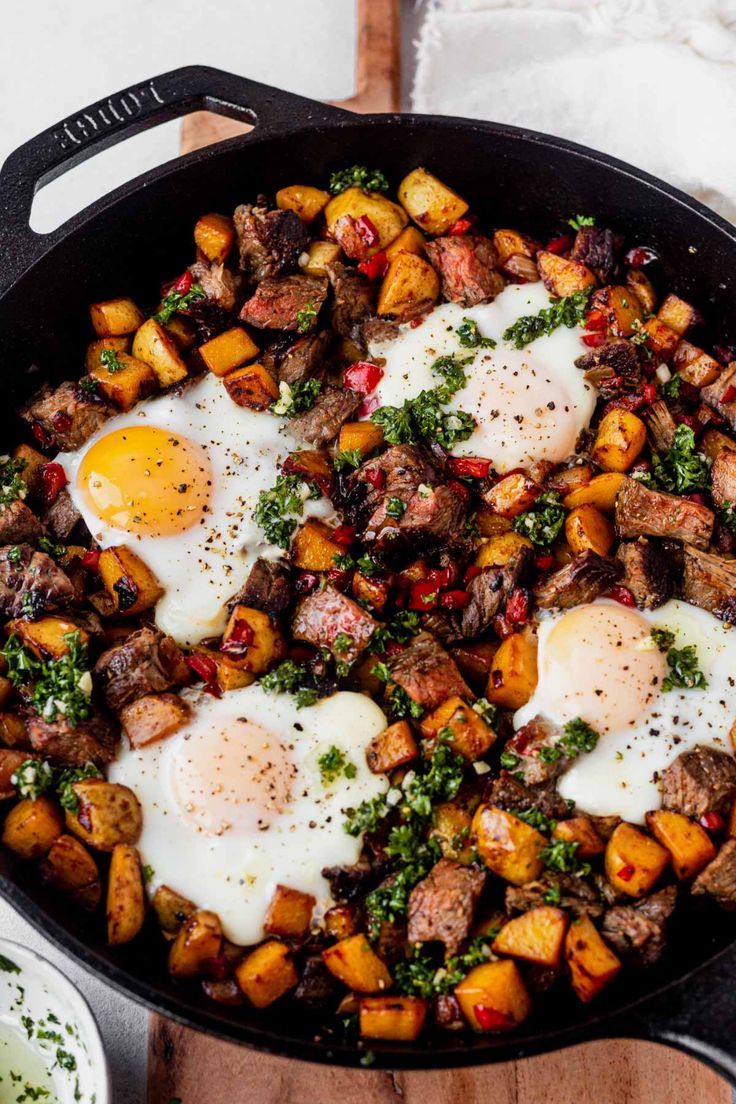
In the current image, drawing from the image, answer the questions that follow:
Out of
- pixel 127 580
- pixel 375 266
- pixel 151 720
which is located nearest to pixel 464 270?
pixel 375 266

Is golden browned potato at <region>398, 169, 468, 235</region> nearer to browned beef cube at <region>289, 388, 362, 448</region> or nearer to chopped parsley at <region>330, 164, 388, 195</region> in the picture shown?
chopped parsley at <region>330, 164, 388, 195</region>

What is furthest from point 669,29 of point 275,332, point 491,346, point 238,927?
point 238,927

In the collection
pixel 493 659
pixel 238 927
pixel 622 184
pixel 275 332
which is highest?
pixel 622 184

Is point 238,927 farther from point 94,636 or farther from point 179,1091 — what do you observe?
point 94,636

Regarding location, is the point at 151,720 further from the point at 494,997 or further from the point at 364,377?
the point at 364,377

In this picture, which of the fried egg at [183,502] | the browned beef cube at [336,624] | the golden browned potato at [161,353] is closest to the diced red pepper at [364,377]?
the fried egg at [183,502]

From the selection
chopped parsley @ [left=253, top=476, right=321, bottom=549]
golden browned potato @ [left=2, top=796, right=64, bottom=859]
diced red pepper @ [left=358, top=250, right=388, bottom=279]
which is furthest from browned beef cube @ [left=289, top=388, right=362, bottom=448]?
golden browned potato @ [left=2, top=796, right=64, bottom=859]
